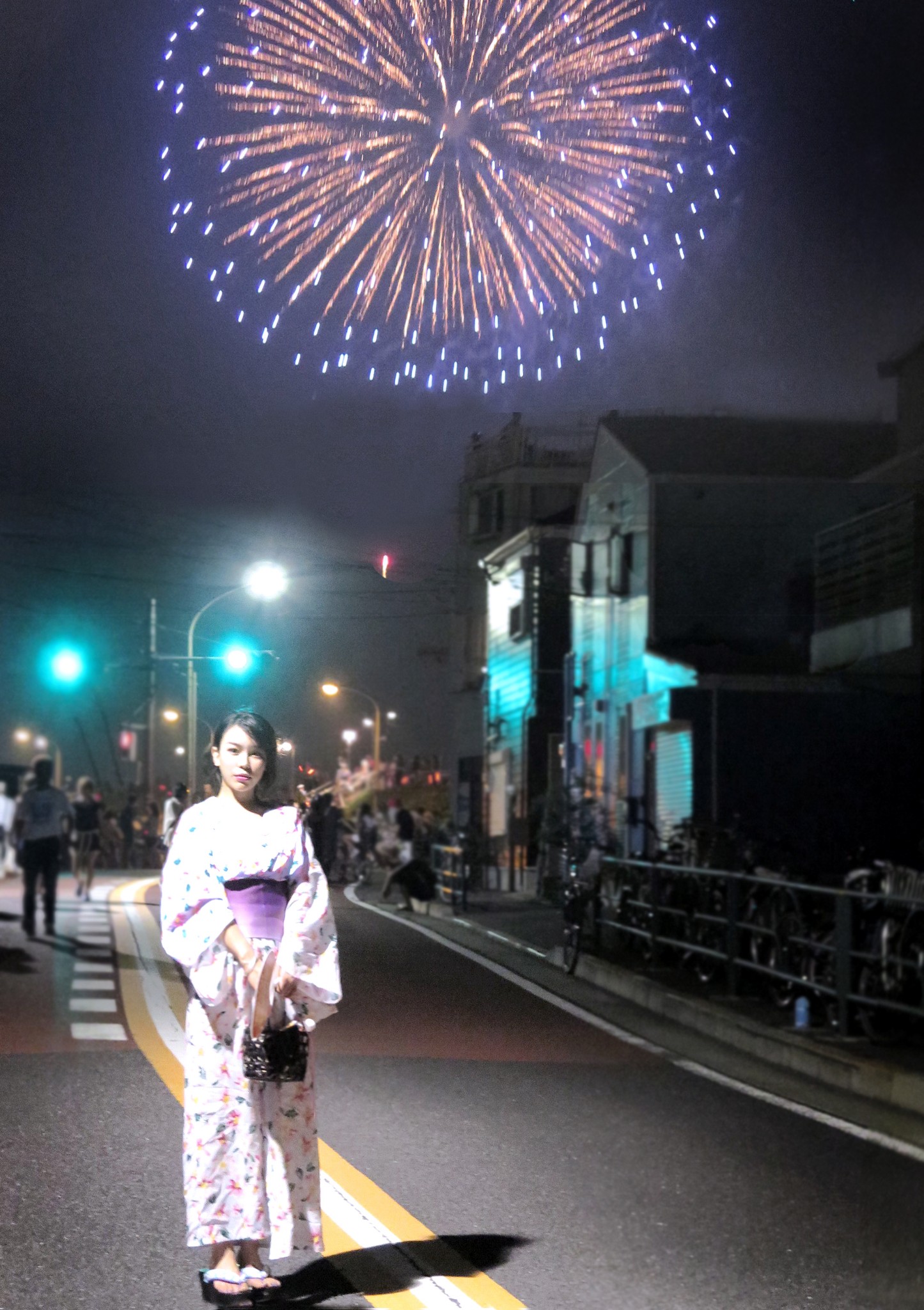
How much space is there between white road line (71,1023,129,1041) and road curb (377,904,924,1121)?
381 cm

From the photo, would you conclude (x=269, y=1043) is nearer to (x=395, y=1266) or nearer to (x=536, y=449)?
(x=395, y=1266)

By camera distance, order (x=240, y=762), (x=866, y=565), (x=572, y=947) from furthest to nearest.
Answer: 1. (x=866, y=565)
2. (x=572, y=947)
3. (x=240, y=762)

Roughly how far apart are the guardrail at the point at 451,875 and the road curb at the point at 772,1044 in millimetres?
5926

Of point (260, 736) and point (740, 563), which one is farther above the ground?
point (740, 563)

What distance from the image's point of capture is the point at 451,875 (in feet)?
72.3

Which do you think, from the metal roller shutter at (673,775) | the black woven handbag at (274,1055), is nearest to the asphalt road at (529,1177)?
the black woven handbag at (274,1055)

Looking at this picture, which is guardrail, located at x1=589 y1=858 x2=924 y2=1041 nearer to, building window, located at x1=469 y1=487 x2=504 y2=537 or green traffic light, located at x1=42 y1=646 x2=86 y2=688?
green traffic light, located at x1=42 y1=646 x2=86 y2=688

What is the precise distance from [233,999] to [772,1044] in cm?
637

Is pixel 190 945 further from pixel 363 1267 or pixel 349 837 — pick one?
pixel 349 837

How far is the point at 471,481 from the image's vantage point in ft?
59.0

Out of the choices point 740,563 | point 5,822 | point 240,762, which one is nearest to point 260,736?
point 240,762

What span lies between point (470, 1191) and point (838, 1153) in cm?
196

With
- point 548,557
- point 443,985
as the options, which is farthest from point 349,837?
point 548,557

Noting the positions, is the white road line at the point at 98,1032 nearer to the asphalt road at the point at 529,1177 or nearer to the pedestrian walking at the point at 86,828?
the asphalt road at the point at 529,1177
